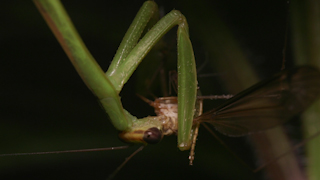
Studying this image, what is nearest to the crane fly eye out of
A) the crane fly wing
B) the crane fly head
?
the crane fly head

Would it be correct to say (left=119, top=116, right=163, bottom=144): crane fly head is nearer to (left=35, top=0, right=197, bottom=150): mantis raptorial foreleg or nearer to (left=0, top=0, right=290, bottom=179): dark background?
(left=35, top=0, right=197, bottom=150): mantis raptorial foreleg

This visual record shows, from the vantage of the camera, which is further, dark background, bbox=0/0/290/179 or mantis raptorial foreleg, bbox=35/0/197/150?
dark background, bbox=0/0/290/179

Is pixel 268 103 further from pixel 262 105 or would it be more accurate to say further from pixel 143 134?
pixel 143 134

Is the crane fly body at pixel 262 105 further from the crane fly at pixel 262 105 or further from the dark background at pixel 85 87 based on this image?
the dark background at pixel 85 87

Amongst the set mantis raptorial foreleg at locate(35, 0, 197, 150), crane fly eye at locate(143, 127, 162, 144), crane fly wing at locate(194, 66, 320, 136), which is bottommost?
crane fly wing at locate(194, 66, 320, 136)

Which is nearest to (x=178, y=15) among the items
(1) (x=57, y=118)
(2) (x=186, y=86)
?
(2) (x=186, y=86)

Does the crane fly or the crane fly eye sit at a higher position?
the crane fly eye
